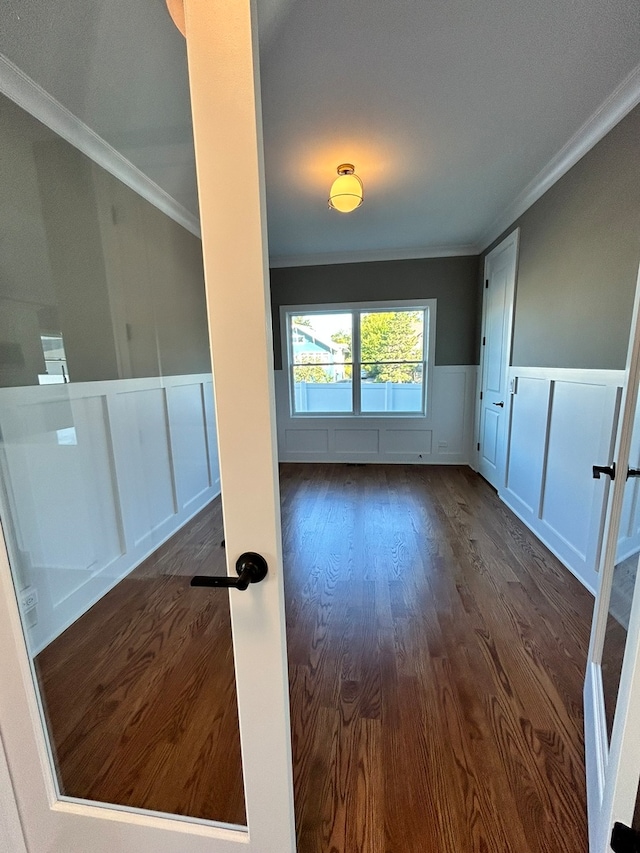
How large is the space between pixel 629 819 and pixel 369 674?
911 mm

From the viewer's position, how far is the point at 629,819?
0.76 metres

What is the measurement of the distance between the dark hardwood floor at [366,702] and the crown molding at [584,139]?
2597 mm

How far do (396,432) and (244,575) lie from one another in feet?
13.5

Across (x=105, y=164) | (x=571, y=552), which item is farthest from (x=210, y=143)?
(x=571, y=552)

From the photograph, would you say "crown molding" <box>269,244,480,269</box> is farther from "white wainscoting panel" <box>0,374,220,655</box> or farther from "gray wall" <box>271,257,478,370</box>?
"white wainscoting panel" <box>0,374,220,655</box>

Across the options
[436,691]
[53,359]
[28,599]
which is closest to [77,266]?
[53,359]

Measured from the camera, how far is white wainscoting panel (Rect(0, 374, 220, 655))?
1.25 metres

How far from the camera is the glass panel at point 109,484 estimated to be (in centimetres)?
111

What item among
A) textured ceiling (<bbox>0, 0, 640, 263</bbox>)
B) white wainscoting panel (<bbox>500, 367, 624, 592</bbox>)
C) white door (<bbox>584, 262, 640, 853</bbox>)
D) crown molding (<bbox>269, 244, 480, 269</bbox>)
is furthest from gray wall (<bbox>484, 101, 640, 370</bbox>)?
crown molding (<bbox>269, 244, 480, 269</bbox>)

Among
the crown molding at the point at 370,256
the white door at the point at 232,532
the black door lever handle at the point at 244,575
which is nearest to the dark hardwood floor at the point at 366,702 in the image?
the white door at the point at 232,532

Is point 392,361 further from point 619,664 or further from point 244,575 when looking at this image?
point 244,575

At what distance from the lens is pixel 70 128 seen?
4.50 ft

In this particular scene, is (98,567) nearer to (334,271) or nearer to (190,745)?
(190,745)

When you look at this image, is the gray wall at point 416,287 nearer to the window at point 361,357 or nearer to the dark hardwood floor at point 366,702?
the window at point 361,357
